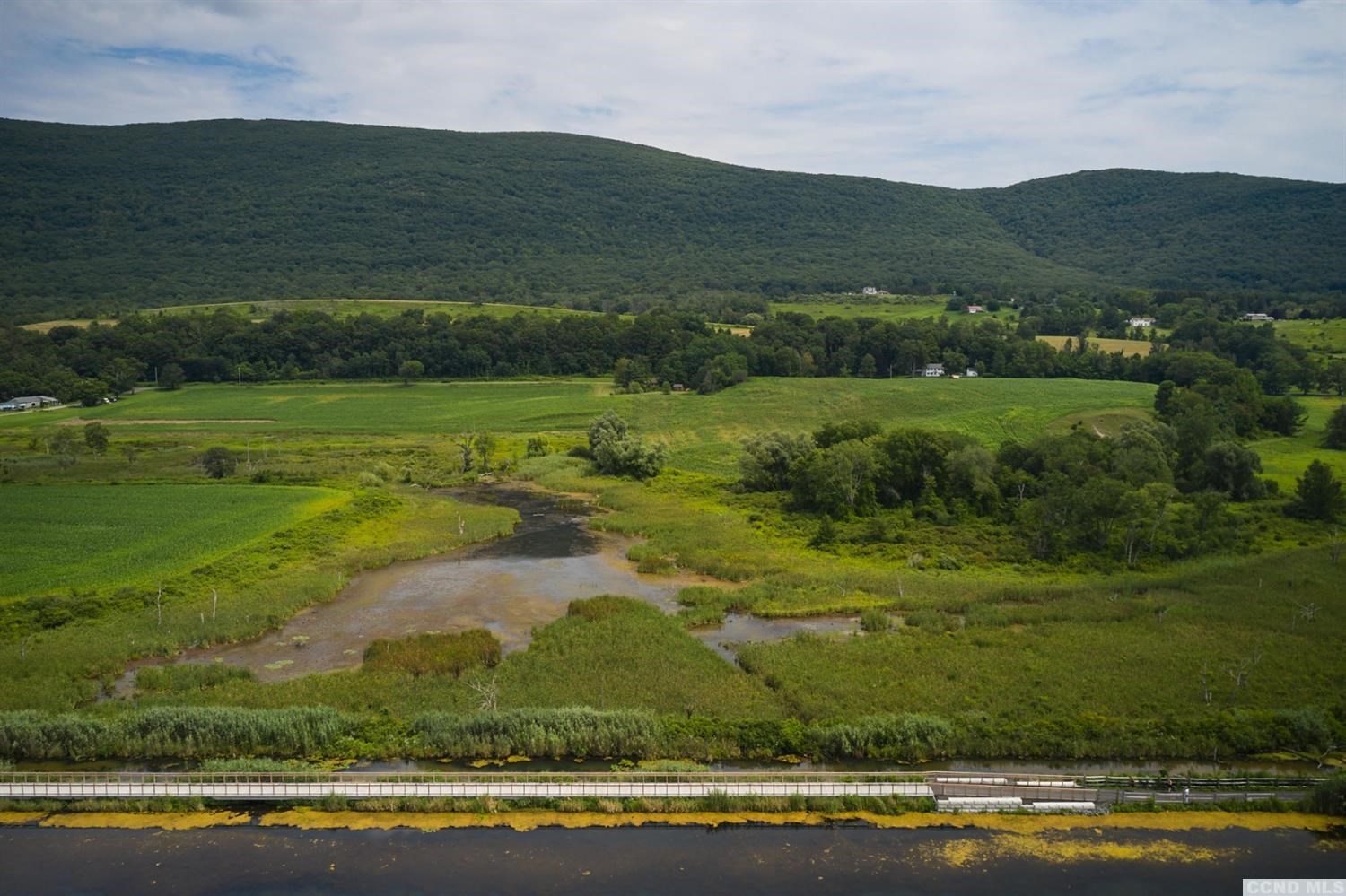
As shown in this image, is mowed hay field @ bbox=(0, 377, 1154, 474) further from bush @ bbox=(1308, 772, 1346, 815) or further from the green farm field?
bush @ bbox=(1308, 772, 1346, 815)

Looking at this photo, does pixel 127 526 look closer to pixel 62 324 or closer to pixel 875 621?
pixel 875 621

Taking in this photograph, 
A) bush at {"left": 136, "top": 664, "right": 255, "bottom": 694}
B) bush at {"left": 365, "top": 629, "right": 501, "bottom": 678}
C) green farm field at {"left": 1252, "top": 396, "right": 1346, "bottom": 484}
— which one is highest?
green farm field at {"left": 1252, "top": 396, "right": 1346, "bottom": 484}

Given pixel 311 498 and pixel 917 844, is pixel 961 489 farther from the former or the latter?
pixel 311 498

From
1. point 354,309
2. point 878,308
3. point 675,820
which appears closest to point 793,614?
point 675,820

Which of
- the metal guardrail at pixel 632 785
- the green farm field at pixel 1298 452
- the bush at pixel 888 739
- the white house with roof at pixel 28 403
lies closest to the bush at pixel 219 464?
the metal guardrail at pixel 632 785

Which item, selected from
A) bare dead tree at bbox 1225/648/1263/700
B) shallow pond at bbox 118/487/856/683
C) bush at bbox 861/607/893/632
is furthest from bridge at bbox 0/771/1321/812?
bush at bbox 861/607/893/632

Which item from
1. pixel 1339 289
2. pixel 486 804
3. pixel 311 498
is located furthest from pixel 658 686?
pixel 1339 289
